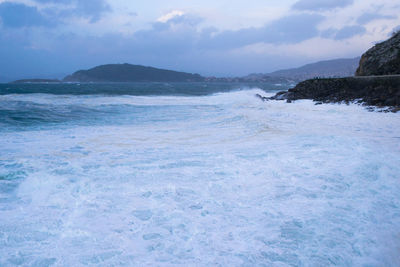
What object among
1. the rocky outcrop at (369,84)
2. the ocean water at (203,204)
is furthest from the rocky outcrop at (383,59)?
the ocean water at (203,204)

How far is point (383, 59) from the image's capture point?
21.0 m

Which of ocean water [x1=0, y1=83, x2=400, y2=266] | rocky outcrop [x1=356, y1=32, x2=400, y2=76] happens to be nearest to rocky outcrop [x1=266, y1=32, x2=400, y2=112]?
rocky outcrop [x1=356, y1=32, x2=400, y2=76]

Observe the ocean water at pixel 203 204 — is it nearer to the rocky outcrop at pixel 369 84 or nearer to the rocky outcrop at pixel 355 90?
the rocky outcrop at pixel 355 90

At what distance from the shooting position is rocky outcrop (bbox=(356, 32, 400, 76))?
20080mm

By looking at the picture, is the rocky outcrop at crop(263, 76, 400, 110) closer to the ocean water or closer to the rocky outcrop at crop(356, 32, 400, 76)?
the rocky outcrop at crop(356, 32, 400, 76)

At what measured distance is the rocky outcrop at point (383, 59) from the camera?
20080 mm

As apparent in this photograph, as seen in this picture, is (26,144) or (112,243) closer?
(112,243)

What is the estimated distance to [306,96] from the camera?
21094mm

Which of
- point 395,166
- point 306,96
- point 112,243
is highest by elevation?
point 306,96

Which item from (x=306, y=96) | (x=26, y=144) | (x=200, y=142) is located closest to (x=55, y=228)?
(x=200, y=142)

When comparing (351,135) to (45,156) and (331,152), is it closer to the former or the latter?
(331,152)

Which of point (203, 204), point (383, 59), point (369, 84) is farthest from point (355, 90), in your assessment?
point (203, 204)

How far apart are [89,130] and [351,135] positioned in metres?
8.34

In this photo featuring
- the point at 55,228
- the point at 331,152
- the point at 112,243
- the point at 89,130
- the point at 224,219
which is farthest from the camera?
the point at 89,130
